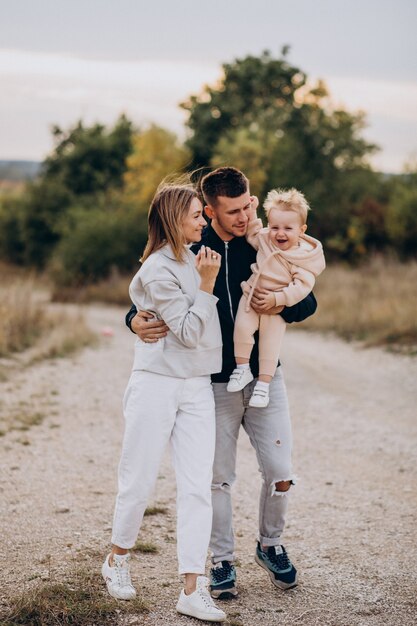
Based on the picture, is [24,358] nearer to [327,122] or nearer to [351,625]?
[351,625]

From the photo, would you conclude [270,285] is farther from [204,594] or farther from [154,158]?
[154,158]

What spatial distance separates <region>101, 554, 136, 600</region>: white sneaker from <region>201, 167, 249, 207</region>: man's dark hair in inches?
67.6

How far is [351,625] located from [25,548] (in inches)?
75.7

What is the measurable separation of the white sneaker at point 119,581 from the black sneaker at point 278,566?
736 millimetres

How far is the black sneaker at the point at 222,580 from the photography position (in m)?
4.12

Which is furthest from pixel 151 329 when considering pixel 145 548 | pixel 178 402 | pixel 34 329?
pixel 34 329

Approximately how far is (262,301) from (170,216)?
57 centimetres

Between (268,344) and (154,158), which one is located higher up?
(154,158)

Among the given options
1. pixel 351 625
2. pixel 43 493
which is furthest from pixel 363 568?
pixel 43 493

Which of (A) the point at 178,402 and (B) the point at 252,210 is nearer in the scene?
(A) the point at 178,402

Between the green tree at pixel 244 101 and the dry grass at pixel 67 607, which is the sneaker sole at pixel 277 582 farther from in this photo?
the green tree at pixel 244 101

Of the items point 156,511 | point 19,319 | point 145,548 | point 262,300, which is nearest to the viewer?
point 262,300

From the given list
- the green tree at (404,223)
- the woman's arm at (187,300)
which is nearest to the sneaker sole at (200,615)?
the woman's arm at (187,300)

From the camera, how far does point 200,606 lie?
374 cm
